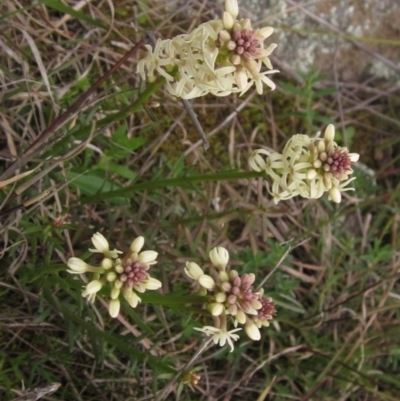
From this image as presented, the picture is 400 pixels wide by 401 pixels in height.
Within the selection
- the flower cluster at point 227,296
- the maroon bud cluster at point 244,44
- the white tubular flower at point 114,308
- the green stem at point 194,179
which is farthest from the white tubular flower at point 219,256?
the maroon bud cluster at point 244,44

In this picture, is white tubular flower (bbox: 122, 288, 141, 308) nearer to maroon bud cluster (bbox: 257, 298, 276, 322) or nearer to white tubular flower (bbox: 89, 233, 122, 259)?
white tubular flower (bbox: 89, 233, 122, 259)

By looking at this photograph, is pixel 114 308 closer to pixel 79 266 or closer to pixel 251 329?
pixel 79 266

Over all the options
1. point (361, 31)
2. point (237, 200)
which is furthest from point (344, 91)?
point (237, 200)

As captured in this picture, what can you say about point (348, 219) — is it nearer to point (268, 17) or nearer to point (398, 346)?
point (398, 346)

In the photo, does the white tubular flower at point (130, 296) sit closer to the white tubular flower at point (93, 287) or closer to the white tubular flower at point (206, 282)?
the white tubular flower at point (93, 287)

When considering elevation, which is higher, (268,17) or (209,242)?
(268,17)

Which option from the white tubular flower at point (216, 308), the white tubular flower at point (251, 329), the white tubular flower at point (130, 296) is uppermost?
the white tubular flower at point (216, 308)
